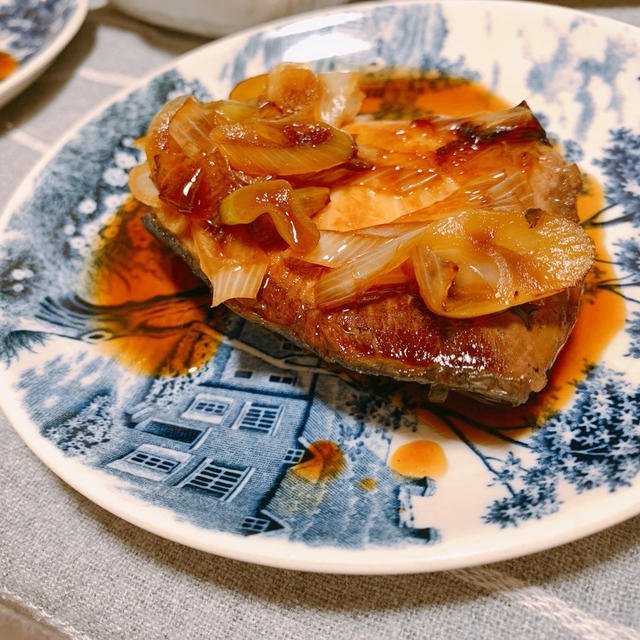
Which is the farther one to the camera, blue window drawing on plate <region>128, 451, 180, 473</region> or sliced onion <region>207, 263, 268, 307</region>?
sliced onion <region>207, 263, 268, 307</region>

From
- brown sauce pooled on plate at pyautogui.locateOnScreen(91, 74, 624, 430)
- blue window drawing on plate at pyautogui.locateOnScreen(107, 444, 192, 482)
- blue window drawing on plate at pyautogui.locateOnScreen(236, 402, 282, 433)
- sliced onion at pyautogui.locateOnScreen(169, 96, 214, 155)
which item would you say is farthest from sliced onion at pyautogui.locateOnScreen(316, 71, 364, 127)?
blue window drawing on plate at pyautogui.locateOnScreen(107, 444, 192, 482)

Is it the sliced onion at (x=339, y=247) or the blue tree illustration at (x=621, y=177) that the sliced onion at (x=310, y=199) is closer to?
the sliced onion at (x=339, y=247)

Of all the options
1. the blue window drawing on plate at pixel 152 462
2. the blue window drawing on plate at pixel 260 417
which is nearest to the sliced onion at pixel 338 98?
the blue window drawing on plate at pixel 260 417

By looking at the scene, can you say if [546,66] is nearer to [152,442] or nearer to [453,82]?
[453,82]

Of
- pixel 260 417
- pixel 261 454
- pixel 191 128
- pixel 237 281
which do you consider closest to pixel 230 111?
pixel 191 128

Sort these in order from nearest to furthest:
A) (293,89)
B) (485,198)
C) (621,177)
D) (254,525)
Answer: (254,525) → (485,198) → (293,89) → (621,177)

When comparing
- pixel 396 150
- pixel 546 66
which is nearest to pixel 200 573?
pixel 396 150

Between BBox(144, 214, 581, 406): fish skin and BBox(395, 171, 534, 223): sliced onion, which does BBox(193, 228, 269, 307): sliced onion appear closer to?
BBox(144, 214, 581, 406): fish skin

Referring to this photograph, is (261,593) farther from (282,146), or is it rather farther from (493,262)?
(282,146)
